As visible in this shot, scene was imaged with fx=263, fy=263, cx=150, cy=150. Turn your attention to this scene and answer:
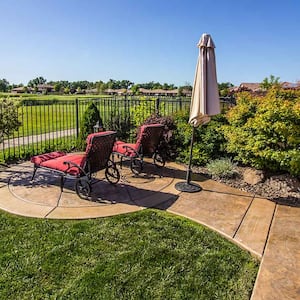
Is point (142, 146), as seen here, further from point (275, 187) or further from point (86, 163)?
point (275, 187)

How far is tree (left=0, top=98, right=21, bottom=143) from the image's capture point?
5.13 meters

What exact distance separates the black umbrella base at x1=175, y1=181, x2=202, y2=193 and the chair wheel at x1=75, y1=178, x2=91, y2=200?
1.58 m

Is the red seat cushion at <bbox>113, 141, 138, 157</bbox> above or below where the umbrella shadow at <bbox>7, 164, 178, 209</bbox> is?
above

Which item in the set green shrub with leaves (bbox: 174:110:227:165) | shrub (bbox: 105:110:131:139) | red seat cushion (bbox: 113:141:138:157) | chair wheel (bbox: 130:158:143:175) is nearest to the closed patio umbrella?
red seat cushion (bbox: 113:141:138:157)

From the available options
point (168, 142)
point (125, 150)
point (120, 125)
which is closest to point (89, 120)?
point (120, 125)

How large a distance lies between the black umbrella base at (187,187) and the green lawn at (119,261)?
119 cm

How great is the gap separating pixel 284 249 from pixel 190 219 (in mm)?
1172

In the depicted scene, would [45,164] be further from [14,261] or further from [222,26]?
[222,26]

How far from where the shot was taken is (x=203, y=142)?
6484mm

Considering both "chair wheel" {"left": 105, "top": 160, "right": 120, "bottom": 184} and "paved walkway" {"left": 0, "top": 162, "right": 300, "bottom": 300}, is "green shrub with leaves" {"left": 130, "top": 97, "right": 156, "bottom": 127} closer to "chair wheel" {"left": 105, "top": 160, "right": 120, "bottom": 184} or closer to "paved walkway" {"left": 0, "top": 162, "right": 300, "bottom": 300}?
"paved walkway" {"left": 0, "top": 162, "right": 300, "bottom": 300}

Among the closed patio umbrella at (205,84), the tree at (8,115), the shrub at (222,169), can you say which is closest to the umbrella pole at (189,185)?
Answer: the closed patio umbrella at (205,84)

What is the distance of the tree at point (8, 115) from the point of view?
5129 millimetres

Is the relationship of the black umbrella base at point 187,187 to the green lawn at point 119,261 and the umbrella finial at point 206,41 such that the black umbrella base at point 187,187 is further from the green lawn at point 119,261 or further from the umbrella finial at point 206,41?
the umbrella finial at point 206,41

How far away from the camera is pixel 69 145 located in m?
8.17
